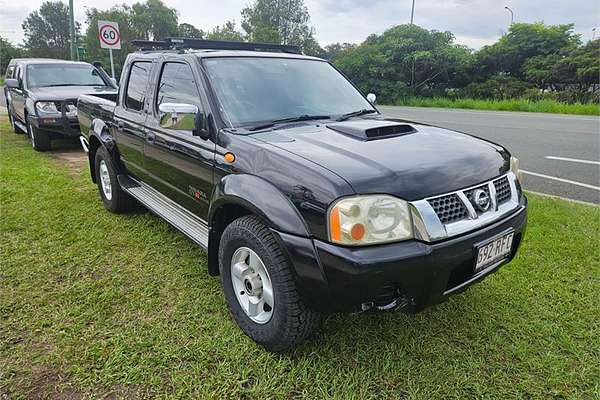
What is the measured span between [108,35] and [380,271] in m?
11.4

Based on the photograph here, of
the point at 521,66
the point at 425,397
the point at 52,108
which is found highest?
the point at 521,66

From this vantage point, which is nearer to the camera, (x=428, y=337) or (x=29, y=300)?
(x=428, y=337)

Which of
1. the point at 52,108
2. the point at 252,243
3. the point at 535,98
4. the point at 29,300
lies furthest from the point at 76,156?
the point at 535,98

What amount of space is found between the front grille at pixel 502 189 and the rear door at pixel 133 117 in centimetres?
280

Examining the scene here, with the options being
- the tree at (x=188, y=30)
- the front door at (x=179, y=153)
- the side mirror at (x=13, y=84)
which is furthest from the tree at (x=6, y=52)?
the front door at (x=179, y=153)

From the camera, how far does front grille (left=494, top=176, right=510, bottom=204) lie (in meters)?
2.43

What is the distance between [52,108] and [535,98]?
23.1 m

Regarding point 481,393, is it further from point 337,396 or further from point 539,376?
point 337,396

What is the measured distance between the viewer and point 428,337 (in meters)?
2.57

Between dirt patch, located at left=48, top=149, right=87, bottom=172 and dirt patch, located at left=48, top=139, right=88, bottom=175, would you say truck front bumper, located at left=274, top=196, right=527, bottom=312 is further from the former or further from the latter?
dirt patch, located at left=48, top=149, right=87, bottom=172

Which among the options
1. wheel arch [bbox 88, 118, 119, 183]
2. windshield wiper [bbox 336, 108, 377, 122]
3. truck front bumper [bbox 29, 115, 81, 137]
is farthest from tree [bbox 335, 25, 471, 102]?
windshield wiper [bbox 336, 108, 377, 122]

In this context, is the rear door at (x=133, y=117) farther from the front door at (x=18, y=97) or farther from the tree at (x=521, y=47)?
→ the tree at (x=521, y=47)

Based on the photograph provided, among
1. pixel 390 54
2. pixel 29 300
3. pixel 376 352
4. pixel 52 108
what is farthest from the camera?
pixel 390 54

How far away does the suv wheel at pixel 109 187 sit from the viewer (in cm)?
443
